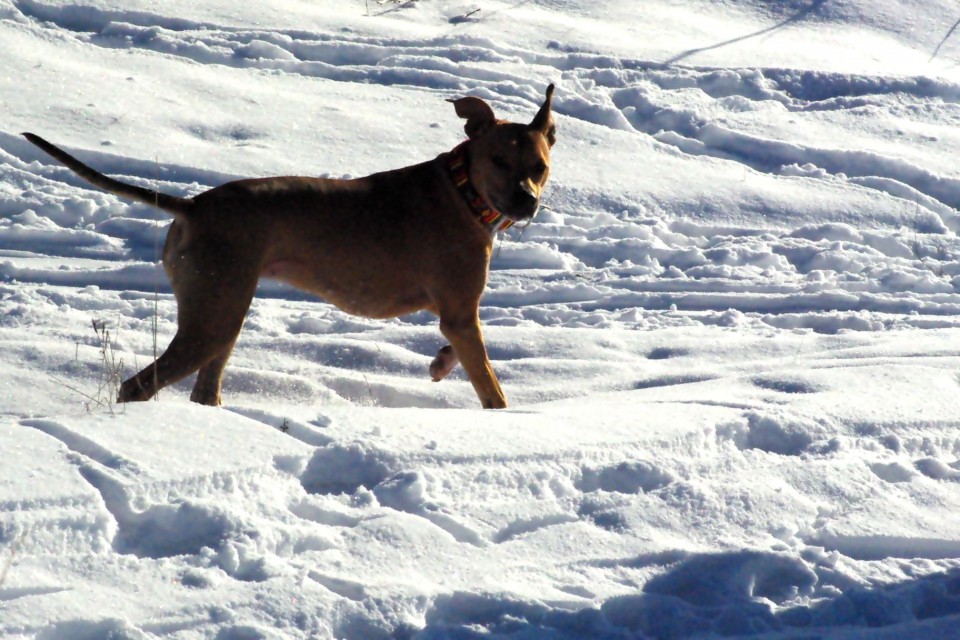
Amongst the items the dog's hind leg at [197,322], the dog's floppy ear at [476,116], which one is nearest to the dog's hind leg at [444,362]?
the dog's floppy ear at [476,116]

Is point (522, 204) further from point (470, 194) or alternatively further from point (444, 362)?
point (444, 362)

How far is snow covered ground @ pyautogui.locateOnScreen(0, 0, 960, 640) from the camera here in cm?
343

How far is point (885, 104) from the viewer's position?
11.3 meters

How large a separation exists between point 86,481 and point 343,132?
6.24m

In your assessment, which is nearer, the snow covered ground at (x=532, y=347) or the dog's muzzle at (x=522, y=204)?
the snow covered ground at (x=532, y=347)

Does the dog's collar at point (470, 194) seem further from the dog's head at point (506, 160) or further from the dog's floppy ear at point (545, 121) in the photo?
the dog's floppy ear at point (545, 121)

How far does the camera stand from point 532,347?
21.5 ft

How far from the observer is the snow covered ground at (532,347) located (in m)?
3.43

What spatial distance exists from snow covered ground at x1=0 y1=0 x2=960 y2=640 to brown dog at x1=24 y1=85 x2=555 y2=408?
1.58 feet

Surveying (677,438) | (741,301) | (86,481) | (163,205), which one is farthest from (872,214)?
(86,481)

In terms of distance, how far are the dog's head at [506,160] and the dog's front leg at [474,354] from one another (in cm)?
51

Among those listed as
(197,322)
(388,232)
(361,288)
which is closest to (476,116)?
(388,232)

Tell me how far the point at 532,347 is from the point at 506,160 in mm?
1495

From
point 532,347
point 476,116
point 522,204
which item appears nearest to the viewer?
point 522,204
